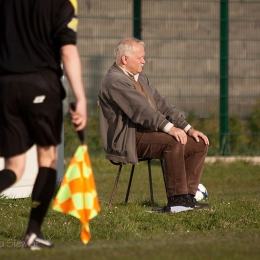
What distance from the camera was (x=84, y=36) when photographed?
502 inches

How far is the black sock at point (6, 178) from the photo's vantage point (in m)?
5.41

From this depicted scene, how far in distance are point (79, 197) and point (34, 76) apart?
29.9 inches

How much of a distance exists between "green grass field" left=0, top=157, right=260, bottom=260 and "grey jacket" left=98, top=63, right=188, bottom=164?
51 centimetres

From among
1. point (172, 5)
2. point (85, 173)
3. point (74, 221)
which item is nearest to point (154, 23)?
point (172, 5)

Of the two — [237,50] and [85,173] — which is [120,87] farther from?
[237,50]

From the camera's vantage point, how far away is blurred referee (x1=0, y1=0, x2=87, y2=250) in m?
5.35

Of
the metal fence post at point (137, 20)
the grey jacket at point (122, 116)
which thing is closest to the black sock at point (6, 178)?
the grey jacket at point (122, 116)

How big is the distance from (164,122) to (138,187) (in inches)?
129

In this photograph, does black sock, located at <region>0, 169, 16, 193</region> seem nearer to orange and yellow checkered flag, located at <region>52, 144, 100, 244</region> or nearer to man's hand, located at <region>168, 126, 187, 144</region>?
orange and yellow checkered flag, located at <region>52, 144, 100, 244</region>

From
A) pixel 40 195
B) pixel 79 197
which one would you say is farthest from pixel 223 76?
pixel 40 195

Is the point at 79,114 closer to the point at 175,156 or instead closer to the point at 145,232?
the point at 145,232

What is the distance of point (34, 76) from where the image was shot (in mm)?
5379

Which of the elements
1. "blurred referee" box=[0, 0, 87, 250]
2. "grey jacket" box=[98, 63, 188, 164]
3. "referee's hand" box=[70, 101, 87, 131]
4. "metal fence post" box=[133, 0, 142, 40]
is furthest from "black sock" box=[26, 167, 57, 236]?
"metal fence post" box=[133, 0, 142, 40]

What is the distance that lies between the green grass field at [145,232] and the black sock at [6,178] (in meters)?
0.38
